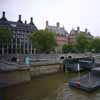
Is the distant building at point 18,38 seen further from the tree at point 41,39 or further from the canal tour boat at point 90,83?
the canal tour boat at point 90,83

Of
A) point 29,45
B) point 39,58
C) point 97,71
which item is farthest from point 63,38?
point 97,71

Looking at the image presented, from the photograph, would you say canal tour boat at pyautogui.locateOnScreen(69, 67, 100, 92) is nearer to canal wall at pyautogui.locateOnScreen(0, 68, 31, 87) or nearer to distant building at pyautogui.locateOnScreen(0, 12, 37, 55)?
canal wall at pyautogui.locateOnScreen(0, 68, 31, 87)

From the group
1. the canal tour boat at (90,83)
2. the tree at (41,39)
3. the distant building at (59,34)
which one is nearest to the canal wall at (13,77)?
the canal tour boat at (90,83)

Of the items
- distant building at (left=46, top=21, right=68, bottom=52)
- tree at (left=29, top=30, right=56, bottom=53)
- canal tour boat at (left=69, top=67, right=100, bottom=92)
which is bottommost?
canal tour boat at (left=69, top=67, right=100, bottom=92)

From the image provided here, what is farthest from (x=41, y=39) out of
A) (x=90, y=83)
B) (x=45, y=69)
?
(x=90, y=83)

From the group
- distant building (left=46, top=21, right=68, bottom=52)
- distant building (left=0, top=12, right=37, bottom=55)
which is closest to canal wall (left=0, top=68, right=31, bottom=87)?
distant building (left=0, top=12, right=37, bottom=55)

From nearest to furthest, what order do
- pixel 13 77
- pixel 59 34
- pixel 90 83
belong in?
pixel 90 83
pixel 13 77
pixel 59 34

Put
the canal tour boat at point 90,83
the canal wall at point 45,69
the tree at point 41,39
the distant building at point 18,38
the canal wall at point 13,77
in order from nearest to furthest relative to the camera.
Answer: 1. the canal tour boat at point 90,83
2. the canal wall at point 13,77
3. the canal wall at point 45,69
4. the tree at point 41,39
5. the distant building at point 18,38

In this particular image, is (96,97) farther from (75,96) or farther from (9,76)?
(9,76)

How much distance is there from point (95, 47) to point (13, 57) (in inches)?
1777

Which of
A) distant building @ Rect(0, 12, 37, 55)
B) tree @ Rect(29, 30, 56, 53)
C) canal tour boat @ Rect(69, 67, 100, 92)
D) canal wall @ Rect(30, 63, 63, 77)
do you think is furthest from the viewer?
distant building @ Rect(0, 12, 37, 55)

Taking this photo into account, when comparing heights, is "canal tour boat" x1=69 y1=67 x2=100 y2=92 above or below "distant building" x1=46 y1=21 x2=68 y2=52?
below

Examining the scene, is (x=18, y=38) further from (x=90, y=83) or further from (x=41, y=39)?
(x=90, y=83)

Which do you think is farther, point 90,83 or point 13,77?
point 13,77
